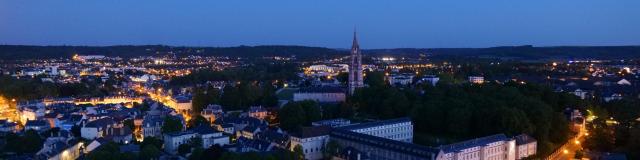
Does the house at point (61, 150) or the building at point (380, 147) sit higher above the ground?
the building at point (380, 147)

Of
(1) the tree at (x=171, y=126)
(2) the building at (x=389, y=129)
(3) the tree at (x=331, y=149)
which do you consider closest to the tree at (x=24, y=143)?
(1) the tree at (x=171, y=126)

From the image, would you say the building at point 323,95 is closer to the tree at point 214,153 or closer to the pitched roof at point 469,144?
the pitched roof at point 469,144

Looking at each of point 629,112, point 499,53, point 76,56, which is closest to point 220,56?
point 76,56

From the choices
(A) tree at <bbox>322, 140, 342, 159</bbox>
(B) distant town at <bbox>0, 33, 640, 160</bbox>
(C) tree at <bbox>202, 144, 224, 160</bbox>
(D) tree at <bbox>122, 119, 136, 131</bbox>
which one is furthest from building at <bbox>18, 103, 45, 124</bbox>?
(A) tree at <bbox>322, 140, 342, 159</bbox>

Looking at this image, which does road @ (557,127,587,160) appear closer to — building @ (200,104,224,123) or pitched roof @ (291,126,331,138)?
pitched roof @ (291,126,331,138)

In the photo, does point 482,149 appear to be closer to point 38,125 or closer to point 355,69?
point 355,69
